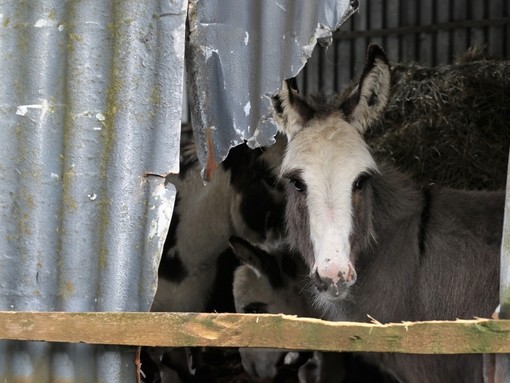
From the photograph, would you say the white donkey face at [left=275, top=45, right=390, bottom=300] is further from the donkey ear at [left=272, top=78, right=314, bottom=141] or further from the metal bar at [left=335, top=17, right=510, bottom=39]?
the metal bar at [left=335, top=17, right=510, bottom=39]

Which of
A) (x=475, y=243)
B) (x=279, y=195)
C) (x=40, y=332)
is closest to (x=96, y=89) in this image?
(x=40, y=332)

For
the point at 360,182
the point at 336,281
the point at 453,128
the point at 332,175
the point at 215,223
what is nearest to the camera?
the point at 336,281

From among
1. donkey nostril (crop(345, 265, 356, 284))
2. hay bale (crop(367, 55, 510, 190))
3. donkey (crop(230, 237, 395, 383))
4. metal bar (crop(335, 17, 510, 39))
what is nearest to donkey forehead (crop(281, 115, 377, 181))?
donkey nostril (crop(345, 265, 356, 284))

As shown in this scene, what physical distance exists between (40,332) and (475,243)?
7.00 ft

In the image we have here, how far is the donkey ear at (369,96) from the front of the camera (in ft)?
14.3

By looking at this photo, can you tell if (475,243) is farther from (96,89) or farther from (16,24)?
(16,24)

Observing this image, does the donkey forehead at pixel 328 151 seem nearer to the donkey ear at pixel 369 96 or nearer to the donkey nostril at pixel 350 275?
the donkey ear at pixel 369 96

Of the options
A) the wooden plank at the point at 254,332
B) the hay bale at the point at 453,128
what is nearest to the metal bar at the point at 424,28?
the hay bale at the point at 453,128

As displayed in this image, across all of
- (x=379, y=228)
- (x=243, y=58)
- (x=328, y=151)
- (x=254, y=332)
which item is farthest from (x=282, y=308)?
(x=254, y=332)

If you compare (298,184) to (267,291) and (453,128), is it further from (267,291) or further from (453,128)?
(453,128)

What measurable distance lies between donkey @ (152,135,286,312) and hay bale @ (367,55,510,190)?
46.2 inches

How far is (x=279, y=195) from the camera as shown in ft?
19.9

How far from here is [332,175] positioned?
416 centimetres

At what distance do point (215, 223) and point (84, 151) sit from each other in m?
2.88
